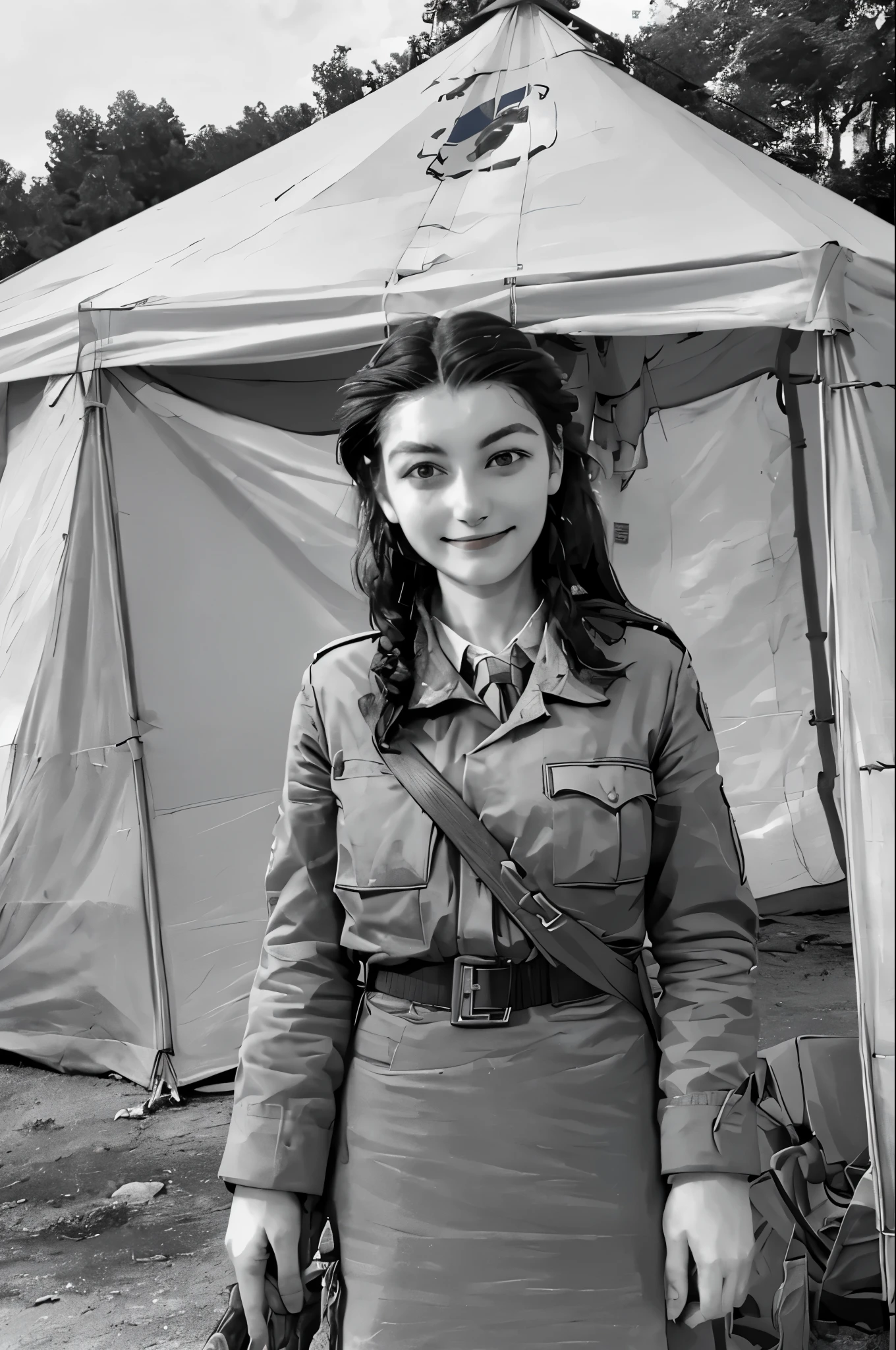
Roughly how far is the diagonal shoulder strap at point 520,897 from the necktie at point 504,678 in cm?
11

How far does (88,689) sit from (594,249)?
1.94m

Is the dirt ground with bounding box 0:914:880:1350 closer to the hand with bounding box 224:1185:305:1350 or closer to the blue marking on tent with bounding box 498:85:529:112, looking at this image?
the hand with bounding box 224:1185:305:1350

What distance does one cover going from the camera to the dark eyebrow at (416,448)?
1.24 metres

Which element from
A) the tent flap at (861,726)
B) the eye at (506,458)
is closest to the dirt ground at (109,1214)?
the tent flap at (861,726)

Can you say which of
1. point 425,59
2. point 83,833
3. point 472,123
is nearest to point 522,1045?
point 83,833

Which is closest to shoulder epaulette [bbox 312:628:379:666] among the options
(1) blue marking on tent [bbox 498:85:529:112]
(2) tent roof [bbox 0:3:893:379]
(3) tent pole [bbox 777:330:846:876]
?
(2) tent roof [bbox 0:3:893:379]

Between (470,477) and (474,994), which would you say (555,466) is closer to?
(470,477)

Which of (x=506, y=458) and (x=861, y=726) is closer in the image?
(x=506, y=458)

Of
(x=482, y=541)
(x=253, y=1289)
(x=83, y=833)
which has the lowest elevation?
(x=253, y=1289)

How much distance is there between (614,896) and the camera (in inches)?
46.0

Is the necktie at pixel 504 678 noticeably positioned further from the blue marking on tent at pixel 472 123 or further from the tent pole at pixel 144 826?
the blue marking on tent at pixel 472 123

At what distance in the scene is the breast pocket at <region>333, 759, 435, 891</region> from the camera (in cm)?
118

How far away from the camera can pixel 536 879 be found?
3.80 ft

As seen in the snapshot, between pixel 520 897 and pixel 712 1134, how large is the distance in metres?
0.28
